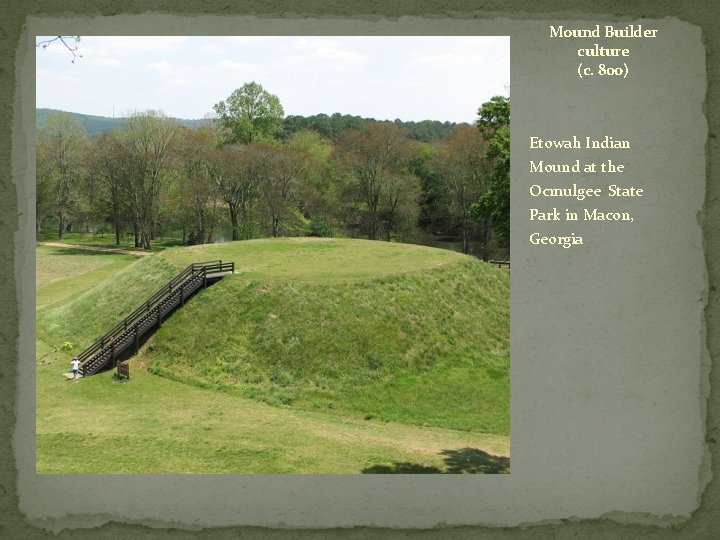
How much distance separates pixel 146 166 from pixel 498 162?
35.0 meters

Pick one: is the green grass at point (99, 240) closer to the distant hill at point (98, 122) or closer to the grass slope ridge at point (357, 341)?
the distant hill at point (98, 122)

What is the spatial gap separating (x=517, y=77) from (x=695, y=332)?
5.81 m

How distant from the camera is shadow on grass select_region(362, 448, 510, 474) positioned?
15.9m

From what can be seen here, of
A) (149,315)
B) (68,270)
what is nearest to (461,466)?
(149,315)

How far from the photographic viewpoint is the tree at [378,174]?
172ft

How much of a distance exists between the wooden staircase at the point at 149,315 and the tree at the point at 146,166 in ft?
88.2

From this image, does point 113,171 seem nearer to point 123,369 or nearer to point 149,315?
point 149,315

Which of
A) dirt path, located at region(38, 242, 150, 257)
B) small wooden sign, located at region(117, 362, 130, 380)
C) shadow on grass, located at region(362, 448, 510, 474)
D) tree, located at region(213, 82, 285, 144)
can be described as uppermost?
tree, located at region(213, 82, 285, 144)

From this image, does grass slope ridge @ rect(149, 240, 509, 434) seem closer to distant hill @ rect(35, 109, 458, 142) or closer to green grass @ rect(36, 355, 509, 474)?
green grass @ rect(36, 355, 509, 474)

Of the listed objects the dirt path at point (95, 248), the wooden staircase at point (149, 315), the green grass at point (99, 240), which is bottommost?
the wooden staircase at point (149, 315)

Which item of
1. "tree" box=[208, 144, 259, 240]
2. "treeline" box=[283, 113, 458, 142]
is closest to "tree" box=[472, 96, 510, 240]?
"tree" box=[208, 144, 259, 240]

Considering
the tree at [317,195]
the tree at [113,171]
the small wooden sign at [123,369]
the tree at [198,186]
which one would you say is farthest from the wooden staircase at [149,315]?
the tree at [113,171]

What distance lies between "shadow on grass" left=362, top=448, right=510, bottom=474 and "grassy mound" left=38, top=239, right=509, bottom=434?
3.56 metres

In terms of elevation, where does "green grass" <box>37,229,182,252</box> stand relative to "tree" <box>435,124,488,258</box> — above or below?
below
